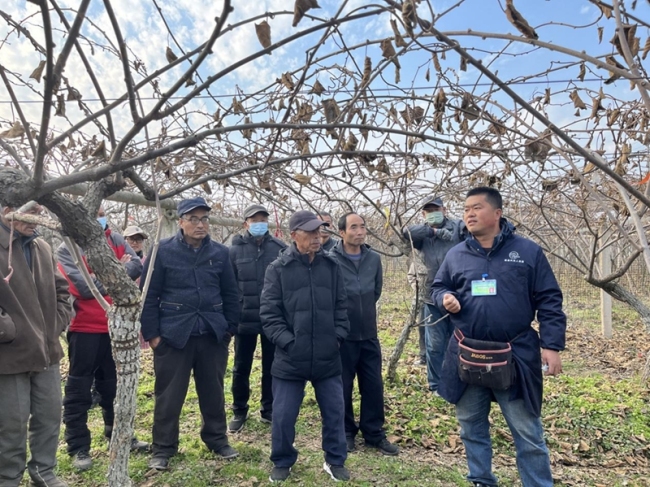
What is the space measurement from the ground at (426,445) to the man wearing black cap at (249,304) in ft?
0.72

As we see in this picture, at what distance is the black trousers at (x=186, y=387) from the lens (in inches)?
122

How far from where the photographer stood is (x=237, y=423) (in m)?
3.81

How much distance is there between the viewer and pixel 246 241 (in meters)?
4.00

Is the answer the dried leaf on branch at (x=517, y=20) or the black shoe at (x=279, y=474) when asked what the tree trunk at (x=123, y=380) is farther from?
the dried leaf on branch at (x=517, y=20)

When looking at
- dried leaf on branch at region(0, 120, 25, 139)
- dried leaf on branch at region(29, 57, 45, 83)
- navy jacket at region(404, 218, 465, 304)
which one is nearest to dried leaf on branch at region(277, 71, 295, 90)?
dried leaf on branch at region(29, 57, 45, 83)

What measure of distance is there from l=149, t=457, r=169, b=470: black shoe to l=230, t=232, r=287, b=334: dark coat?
1131 mm

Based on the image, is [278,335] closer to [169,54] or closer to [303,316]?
[303,316]

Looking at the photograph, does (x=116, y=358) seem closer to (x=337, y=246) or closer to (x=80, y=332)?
(x=80, y=332)

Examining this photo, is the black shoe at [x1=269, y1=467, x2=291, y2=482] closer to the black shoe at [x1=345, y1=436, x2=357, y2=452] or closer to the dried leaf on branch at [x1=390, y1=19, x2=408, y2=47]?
the black shoe at [x1=345, y1=436, x2=357, y2=452]

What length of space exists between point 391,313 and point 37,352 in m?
9.26

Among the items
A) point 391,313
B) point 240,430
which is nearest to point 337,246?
point 240,430

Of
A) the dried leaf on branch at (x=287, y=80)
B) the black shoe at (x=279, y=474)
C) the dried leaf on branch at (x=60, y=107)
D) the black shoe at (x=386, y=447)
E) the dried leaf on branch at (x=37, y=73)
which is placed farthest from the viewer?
the black shoe at (x=386, y=447)

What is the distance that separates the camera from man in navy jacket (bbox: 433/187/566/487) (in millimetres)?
2477

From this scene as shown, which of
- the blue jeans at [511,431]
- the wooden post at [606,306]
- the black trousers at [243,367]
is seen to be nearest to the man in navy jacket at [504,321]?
the blue jeans at [511,431]
